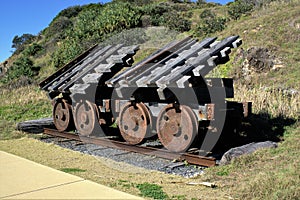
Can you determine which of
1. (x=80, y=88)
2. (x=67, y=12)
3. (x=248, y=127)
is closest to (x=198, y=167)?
(x=248, y=127)

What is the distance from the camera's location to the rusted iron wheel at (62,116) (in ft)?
36.7

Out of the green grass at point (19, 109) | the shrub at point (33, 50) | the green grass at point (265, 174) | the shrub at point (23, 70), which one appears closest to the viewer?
the green grass at point (265, 174)

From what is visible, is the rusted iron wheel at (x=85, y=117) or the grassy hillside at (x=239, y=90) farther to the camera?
the rusted iron wheel at (x=85, y=117)

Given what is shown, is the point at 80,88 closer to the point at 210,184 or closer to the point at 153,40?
the point at 210,184

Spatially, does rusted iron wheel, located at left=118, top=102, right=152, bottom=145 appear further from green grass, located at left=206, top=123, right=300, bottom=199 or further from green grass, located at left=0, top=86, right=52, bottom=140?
green grass, located at left=0, top=86, right=52, bottom=140

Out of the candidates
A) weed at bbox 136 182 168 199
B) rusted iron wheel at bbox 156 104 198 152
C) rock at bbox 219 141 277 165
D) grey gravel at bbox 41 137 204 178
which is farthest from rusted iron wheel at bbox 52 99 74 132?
weed at bbox 136 182 168 199

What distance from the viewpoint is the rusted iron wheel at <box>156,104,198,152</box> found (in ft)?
24.8

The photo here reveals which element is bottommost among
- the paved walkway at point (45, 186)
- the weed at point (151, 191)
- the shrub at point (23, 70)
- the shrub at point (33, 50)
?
the weed at point (151, 191)

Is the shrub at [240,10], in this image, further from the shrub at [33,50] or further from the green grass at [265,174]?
the shrub at [33,50]

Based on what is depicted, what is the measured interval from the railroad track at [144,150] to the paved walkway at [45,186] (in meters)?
2.74

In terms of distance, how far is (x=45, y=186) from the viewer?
4.80 m

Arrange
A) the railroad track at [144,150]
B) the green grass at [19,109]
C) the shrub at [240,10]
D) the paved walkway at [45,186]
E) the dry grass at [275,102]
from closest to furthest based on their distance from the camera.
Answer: the paved walkway at [45,186]
the railroad track at [144,150]
the dry grass at [275,102]
the green grass at [19,109]
the shrub at [240,10]

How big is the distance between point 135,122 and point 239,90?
559cm

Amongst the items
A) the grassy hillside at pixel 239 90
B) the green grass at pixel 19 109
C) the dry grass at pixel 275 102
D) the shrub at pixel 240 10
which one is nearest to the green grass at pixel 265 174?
the grassy hillside at pixel 239 90
